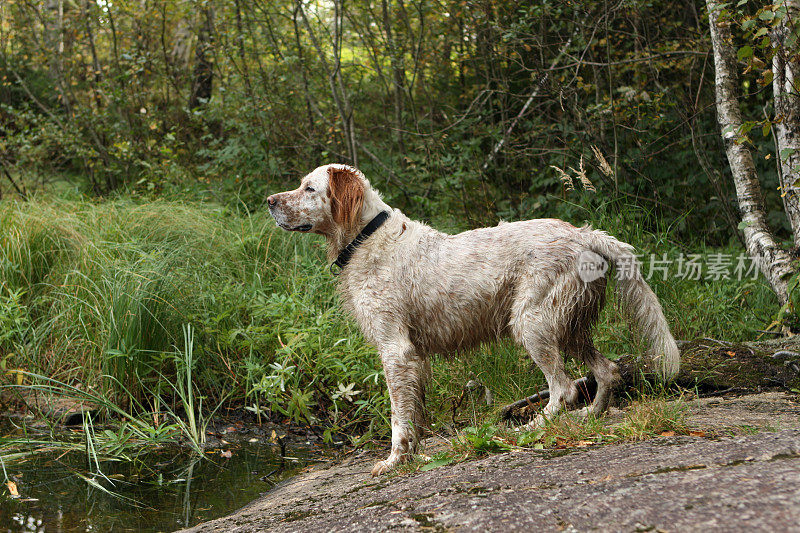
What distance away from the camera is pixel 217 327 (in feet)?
17.6

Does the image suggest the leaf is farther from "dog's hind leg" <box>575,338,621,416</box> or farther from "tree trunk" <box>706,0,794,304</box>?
"tree trunk" <box>706,0,794,304</box>

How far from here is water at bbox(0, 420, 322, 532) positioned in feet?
11.2

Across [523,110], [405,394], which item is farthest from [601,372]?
[523,110]

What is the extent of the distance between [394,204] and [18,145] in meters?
5.40

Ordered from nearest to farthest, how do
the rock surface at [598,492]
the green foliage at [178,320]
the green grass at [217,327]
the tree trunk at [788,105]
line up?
the rock surface at [598,492], the tree trunk at [788,105], the green grass at [217,327], the green foliage at [178,320]

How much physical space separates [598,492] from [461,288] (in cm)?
173

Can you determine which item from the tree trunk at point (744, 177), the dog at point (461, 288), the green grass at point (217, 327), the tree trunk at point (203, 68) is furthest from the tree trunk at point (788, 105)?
the tree trunk at point (203, 68)

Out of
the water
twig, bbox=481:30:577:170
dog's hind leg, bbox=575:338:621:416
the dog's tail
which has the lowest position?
the water

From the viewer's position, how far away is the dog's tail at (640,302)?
364cm

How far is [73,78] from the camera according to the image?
9.58 m

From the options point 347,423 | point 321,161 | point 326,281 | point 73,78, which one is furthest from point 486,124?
point 73,78

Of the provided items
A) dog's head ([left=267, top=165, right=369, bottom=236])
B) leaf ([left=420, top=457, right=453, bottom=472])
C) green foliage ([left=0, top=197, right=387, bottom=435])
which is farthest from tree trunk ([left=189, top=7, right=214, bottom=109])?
leaf ([left=420, top=457, right=453, bottom=472])

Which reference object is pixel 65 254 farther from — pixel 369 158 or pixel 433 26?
pixel 433 26

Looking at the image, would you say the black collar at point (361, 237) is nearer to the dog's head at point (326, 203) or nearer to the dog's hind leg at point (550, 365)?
the dog's head at point (326, 203)
